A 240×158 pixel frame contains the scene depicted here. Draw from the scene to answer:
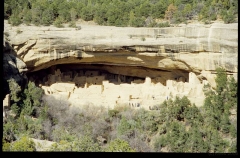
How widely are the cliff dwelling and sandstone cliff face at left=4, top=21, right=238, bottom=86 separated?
786mm

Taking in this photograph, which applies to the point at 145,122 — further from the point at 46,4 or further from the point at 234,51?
the point at 46,4

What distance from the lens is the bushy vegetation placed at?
1077 centimetres

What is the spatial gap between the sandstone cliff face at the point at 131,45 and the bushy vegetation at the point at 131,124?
28.6 inches

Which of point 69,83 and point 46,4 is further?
point 46,4

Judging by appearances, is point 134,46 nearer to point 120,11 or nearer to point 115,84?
point 115,84

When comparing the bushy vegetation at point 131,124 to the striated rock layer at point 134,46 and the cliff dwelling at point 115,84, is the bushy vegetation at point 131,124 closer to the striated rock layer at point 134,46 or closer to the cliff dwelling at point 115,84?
the cliff dwelling at point 115,84

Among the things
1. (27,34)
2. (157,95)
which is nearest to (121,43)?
(157,95)

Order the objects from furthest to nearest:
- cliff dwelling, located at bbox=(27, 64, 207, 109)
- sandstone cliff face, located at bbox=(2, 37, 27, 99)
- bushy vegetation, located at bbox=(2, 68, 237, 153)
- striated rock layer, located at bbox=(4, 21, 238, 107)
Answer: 1. cliff dwelling, located at bbox=(27, 64, 207, 109)
2. striated rock layer, located at bbox=(4, 21, 238, 107)
3. sandstone cliff face, located at bbox=(2, 37, 27, 99)
4. bushy vegetation, located at bbox=(2, 68, 237, 153)

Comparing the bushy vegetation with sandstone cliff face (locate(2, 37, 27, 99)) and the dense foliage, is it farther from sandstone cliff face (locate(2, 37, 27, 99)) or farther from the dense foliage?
the dense foliage

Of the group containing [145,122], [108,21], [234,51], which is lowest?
[145,122]

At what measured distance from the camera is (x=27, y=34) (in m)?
13.2

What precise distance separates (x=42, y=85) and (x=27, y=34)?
7.83 ft

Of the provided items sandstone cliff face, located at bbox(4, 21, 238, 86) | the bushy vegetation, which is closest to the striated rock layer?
sandstone cliff face, located at bbox(4, 21, 238, 86)

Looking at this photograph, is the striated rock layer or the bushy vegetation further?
the striated rock layer
